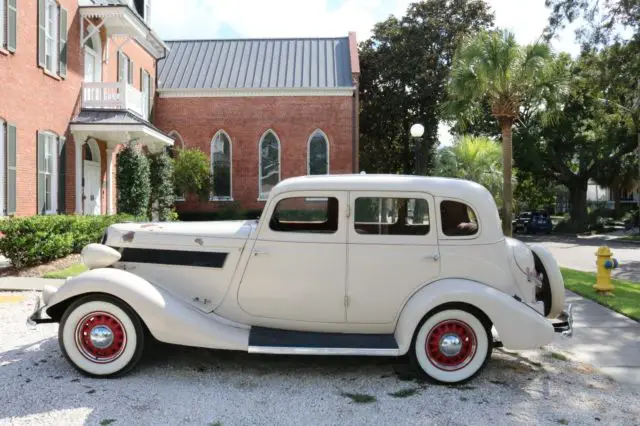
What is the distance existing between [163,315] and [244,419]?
1193 mm

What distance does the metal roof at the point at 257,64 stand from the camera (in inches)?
1048

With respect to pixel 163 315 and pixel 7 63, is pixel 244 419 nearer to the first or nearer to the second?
pixel 163 315

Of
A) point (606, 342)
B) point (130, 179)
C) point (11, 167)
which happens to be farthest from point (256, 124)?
point (606, 342)

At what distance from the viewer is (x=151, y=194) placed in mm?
19781

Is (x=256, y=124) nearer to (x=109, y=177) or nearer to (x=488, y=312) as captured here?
(x=109, y=177)

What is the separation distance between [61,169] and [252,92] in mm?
12893

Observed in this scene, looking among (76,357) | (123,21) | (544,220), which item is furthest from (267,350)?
(544,220)

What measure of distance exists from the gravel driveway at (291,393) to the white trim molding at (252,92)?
2209 cm

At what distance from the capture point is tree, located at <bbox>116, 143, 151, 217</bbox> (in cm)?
1727

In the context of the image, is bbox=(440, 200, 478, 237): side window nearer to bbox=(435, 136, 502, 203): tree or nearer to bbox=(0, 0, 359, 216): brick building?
bbox=(0, 0, 359, 216): brick building

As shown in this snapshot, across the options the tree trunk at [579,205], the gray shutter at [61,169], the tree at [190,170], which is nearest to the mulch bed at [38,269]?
the gray shutter at [61,169]

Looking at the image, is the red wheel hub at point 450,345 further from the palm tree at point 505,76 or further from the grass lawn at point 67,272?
the palm tree at point 505,76

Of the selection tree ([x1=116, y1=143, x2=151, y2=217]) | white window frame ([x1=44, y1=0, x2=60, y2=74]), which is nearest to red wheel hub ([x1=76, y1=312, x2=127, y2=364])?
white window frame ([x1=44, y1=0, x2=60, y2=74])

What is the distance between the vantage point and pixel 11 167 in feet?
41.3
